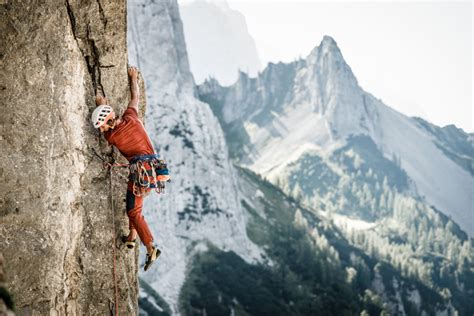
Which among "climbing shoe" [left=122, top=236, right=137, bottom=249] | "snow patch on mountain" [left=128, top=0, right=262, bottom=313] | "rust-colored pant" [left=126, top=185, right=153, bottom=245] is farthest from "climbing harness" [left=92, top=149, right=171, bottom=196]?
"snow patch on mountain" [left=128, top=0, right=262, bottom=313]

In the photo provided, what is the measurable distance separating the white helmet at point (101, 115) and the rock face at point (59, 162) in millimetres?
338

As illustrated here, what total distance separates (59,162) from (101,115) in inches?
53.1

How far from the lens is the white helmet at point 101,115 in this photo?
1094cm

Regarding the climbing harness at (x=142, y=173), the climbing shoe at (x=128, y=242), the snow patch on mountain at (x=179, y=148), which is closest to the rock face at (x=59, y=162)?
the climbing shoe at (x=128, y=242)

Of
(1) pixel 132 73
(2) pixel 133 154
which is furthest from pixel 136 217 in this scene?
(1) pixel 132 73

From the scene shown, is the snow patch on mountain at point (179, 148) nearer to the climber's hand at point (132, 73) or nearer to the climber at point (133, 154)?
the climber's hand at point (132, 73)

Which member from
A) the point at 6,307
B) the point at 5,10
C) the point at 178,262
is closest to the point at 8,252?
the point at 6,307

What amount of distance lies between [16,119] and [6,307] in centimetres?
391

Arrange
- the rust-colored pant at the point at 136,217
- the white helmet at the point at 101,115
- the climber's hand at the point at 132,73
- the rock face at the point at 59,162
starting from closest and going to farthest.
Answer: the rock face at the point at 59,162, the white helmet at the point at 101,115, the rust-colored pant at the point at 136,217, the climber's hand at the point at 132,73

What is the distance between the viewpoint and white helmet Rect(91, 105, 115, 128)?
10.9m

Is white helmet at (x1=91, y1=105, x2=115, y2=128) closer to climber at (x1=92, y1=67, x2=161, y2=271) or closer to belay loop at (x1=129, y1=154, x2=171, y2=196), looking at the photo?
climber at (x1=92, y1=67, x2=161, y2=271)

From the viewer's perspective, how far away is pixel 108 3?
11.9 metres

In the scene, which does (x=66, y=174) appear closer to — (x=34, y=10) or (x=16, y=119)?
(x=16, y=119)

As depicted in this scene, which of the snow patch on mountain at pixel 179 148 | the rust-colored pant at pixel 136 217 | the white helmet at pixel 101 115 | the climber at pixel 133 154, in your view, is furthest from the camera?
the snow patch on mountain at pixel 179 148
